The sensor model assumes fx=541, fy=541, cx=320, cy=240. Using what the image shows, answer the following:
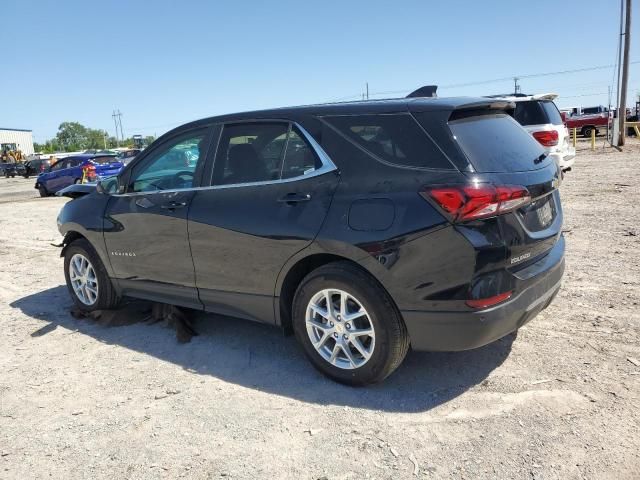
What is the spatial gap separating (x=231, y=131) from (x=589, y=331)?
3098 millimetres

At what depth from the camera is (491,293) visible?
300 centimetres

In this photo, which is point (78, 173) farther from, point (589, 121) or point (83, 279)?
A: point (589, 121)

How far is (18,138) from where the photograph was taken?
81.1 metres

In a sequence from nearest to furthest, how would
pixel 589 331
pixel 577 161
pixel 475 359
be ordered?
pixel 475 359 → pixel 589 331 → pixel 577 161

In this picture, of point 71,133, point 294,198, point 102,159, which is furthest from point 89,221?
point 71,133

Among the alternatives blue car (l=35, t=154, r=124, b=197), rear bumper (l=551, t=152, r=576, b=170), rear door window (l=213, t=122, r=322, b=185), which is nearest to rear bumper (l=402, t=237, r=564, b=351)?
rear door window (l=213, t=122, r=322, b=185)

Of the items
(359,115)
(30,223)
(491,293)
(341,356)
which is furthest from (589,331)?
(30,223)

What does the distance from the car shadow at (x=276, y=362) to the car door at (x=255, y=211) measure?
0.37 meters

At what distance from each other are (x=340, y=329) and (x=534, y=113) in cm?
879

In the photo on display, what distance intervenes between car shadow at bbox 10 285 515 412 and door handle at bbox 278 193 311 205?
120 centimetres

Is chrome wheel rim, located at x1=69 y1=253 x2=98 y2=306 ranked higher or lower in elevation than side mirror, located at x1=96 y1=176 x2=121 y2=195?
lower

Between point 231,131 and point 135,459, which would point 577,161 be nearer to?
point 231,131

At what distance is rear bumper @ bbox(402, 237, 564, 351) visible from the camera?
302cm

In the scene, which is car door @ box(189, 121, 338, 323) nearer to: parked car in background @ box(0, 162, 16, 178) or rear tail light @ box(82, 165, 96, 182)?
rear tail light @ box(82, 165, 96, 182)
